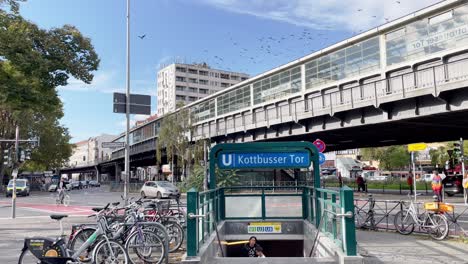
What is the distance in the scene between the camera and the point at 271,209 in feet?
38.8

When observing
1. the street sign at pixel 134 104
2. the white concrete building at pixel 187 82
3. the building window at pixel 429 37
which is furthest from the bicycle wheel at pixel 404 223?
the white concrete building at pixel 187 82

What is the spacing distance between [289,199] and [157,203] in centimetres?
364

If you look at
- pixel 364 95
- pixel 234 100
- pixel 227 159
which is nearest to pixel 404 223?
pixel 227 159

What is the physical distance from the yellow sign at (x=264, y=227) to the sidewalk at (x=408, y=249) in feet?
7.20

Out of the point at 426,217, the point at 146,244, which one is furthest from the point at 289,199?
the point at 146,244

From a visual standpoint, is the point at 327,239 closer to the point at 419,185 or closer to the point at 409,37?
the point at 409,37

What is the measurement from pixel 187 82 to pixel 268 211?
110162 mm

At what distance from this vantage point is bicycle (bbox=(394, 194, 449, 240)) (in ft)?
34.8

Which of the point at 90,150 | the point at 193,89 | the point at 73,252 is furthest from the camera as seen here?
the point at 90,150

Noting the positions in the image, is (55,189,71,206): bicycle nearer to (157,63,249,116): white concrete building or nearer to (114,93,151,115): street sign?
(114,93,151,115): street sign

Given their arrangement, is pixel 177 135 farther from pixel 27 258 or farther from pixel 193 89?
pixel 193 89

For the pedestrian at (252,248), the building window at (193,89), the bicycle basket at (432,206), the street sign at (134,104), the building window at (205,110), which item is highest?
the building window at (193,89)

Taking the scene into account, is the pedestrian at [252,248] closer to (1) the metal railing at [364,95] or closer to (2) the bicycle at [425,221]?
(2) the bicycle at [425,221]

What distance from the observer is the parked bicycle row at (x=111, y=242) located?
705cm
